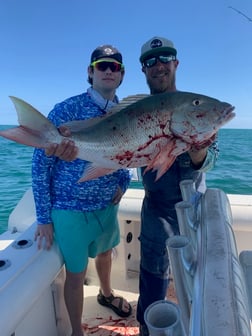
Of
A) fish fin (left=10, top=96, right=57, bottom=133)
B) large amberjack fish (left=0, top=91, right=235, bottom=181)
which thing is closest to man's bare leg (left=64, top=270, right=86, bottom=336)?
large amberjack fish (left=0, top=91, right=235, bottom=181)

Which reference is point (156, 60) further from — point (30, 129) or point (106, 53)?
point (30, 129)

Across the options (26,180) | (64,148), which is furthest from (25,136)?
(26,180)

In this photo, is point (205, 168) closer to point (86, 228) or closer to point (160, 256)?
point (160, 256)

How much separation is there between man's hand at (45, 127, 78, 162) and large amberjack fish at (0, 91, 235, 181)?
3 cm

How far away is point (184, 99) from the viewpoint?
1579 millimetres

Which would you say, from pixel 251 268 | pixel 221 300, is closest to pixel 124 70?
pixel 251 268

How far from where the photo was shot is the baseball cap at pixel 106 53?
208cm

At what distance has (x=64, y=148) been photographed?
1724 millimetres

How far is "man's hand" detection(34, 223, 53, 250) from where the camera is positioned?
2066 mm

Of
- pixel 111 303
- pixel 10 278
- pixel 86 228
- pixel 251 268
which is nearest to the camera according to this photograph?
pixel 251 268

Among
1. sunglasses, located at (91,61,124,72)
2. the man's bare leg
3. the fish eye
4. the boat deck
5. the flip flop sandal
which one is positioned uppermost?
sunglasses, located at (91,61,124,72)

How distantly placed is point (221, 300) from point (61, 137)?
129cm

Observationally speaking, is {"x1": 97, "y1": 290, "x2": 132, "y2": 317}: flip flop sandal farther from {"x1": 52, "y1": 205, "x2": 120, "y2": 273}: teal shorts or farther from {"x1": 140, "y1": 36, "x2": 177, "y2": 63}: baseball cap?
{"x1": 140, "y1": 36, "x2": 177, "y2": 63}: baseball cap

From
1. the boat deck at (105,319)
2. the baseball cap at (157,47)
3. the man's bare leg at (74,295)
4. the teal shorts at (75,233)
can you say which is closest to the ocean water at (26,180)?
the boat deck at (105,319)
